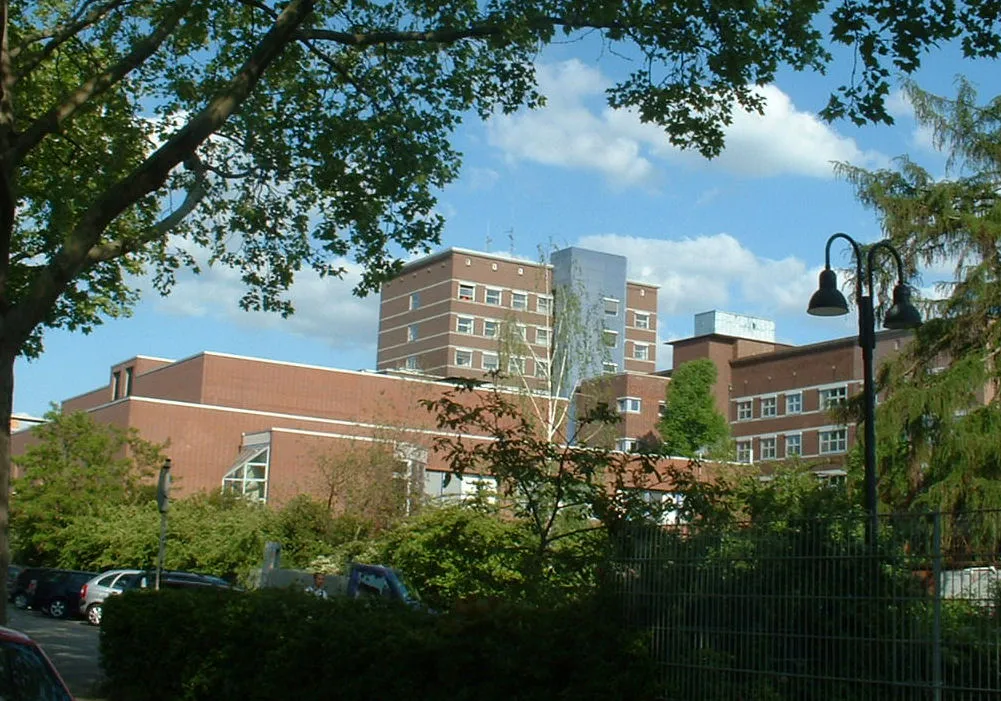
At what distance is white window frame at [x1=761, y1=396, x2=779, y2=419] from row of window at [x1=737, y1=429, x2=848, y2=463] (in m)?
2.13

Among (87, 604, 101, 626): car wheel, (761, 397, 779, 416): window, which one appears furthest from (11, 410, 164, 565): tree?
(761, 397, 779, 416): window

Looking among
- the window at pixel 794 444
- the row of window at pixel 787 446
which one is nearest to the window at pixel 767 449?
the row of window at pixel 787 446

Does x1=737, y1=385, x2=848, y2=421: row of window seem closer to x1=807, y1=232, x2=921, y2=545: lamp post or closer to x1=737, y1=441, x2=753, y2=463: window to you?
x1=737, y1=441, x2=753, y2=463: window

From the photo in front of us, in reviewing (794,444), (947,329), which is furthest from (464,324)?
(947,329)

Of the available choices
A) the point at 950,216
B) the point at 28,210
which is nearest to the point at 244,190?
the point at 28,210

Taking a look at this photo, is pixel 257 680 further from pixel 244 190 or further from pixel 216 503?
pixel 216 503

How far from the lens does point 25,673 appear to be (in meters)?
8.12

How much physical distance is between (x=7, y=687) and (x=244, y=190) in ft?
37.8

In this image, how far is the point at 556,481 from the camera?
13.4m

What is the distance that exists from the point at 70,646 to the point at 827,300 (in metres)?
19.2

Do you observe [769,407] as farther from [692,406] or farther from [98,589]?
[98,589]

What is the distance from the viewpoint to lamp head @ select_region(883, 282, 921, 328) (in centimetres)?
1655

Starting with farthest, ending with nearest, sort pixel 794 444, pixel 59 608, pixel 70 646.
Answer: pixel 794 444, pixel 59 608, pixel 70 646

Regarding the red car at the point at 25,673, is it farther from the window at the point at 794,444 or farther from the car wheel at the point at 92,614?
the window at the point at 794,444
